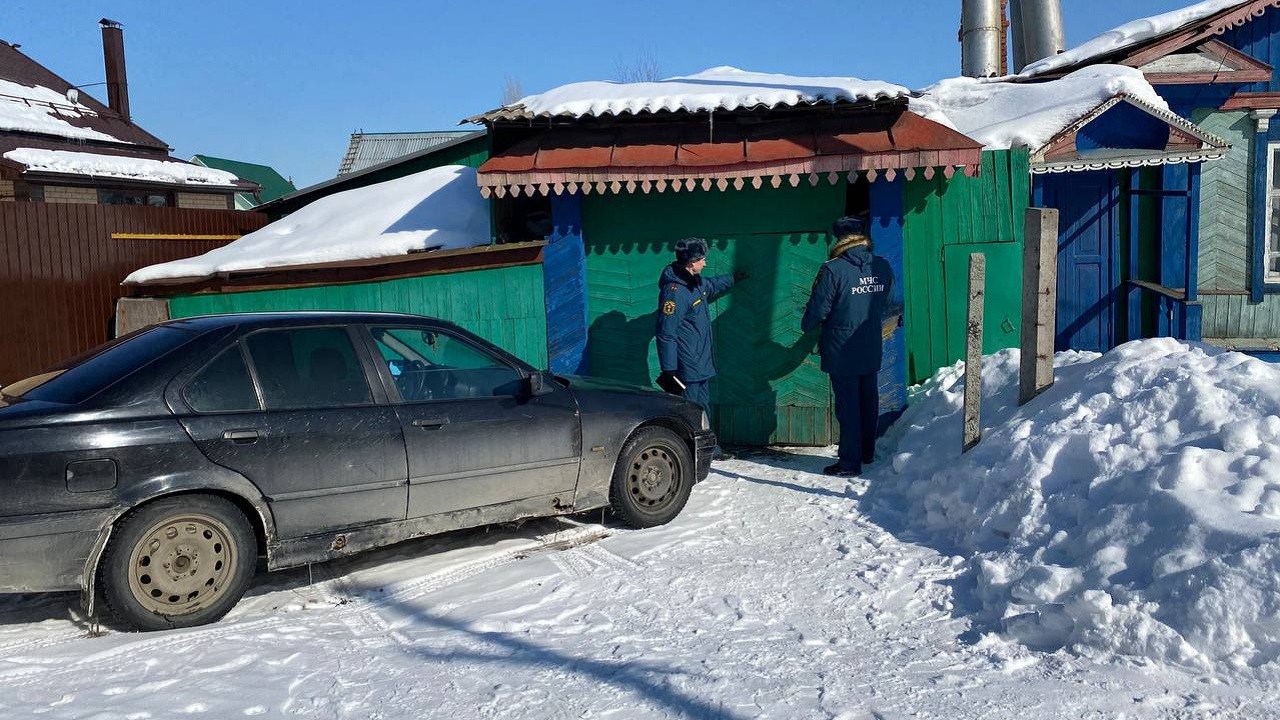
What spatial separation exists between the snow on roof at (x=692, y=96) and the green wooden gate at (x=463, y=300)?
4.68 ft

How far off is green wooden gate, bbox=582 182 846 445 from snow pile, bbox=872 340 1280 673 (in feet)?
6.12

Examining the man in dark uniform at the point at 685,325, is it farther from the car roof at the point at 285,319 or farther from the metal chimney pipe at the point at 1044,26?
the metal chimney pipe at the point at 1044,26

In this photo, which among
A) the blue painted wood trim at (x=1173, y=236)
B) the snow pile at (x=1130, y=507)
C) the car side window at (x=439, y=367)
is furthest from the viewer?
the blue painted wood trim at (x=1173, y=236)

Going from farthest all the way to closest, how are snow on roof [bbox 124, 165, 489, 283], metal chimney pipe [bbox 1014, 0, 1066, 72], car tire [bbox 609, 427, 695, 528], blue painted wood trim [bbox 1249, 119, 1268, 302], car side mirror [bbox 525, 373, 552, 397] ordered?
metal chimney pipe [bbox 1014, 0, 1066, 72], blue painted wood trim [bbox 1249, 119, 1268, 302], snow on roof [bbox 124, 165, 489, 283], car tire [bbox 609, 427, 695, 528], car side mirror [bbox 525, 373, 552, 397]

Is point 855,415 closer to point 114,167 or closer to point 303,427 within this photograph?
point 303,427

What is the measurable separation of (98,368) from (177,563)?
1.01 metres

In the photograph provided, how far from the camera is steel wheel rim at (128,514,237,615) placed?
159 inches

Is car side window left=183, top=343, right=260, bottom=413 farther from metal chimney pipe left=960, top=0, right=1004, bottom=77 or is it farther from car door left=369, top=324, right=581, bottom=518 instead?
metal chimney pipe left=960, top=0, right=1004, bottom=77

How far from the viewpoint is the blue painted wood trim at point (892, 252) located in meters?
7.81

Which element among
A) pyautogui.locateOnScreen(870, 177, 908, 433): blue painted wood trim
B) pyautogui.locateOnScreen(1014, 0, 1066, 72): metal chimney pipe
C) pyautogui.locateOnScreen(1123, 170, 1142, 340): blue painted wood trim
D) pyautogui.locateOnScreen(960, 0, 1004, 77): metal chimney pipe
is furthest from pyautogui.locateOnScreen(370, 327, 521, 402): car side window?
pyautogui.locateOnScreen(1014, 0, 1066, 72): metal chimney pipe

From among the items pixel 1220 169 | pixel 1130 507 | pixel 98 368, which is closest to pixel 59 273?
pixel 98 368

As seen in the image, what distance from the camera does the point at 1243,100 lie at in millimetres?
10523

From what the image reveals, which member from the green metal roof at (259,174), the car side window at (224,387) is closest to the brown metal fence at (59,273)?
the car side window at (224,387)

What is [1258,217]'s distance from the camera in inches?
423
